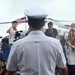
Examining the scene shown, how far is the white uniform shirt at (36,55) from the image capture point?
10.3 feet

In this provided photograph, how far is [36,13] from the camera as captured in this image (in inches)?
125

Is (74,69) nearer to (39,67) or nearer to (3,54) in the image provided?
(3,54)

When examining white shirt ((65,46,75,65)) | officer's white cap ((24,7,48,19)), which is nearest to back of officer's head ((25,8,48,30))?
officer's white cap ((24,7,48,19))

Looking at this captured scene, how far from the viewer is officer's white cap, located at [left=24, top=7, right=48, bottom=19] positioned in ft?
10.4

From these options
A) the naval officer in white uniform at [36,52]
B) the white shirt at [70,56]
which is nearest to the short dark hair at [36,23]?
the naval officer in white uniform at [36,52]

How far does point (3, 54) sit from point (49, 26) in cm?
159

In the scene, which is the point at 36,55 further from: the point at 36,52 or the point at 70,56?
the point at 70,56

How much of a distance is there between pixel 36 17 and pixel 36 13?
0.14 feet

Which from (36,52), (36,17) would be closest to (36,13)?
(36,17)

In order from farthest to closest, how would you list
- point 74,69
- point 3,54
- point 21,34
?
point 21,34 < point 3,54 < point 74,69

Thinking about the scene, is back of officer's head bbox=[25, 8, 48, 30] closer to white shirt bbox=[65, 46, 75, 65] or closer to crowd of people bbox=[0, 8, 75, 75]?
crowd of people bbox=[0, 8, 75, 75]

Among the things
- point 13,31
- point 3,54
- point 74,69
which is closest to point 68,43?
point 74,69

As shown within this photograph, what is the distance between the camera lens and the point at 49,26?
9531 millimetres

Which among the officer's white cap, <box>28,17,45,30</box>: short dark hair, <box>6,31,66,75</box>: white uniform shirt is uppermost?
the officer's white cap
